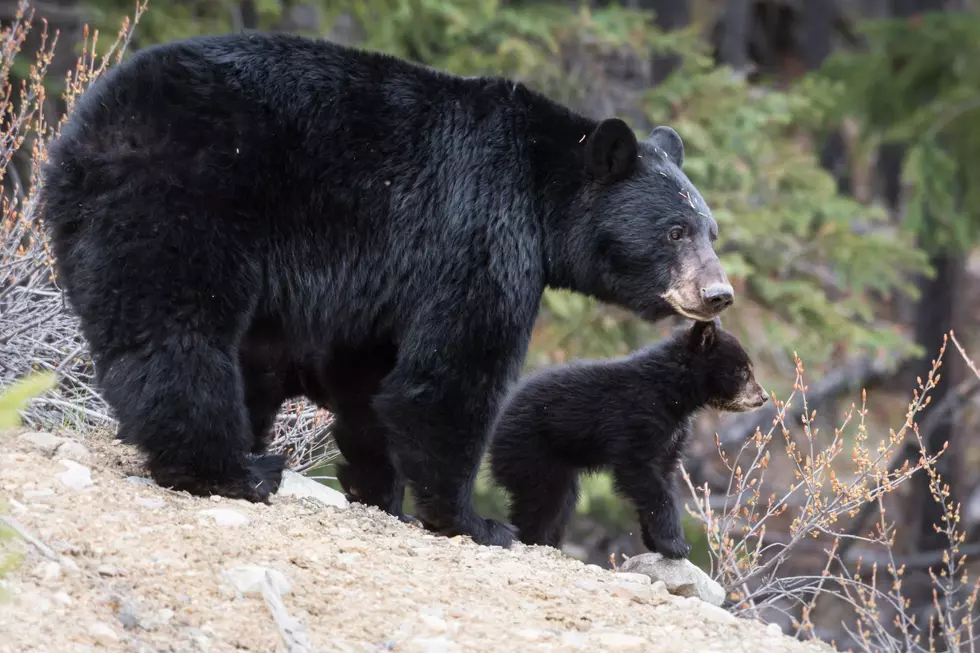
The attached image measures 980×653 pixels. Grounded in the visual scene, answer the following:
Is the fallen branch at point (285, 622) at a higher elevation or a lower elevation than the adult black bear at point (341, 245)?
lower

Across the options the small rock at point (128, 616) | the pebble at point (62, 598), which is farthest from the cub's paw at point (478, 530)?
the pebble at point (62, 598)

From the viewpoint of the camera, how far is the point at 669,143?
609cm

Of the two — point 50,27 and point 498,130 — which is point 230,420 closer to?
point 498,130

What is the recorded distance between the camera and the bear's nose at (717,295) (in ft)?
17.4

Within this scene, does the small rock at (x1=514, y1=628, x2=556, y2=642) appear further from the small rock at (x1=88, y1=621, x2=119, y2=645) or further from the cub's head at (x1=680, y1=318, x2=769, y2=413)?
the cub's head at (x1=680, y1=318, x2=769, y2=413)

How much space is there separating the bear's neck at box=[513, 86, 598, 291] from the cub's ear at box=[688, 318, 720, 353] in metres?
0.91

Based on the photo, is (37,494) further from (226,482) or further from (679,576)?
(679,576)

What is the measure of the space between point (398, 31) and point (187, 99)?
5.54 metres

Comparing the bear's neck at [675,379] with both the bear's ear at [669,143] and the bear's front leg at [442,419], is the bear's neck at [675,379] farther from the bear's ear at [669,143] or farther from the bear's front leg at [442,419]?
the bear's front leg at [442,419]

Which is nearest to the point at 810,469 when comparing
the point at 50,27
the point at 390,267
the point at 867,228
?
the point at 390,267

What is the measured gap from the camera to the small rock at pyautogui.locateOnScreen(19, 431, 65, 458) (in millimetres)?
4777

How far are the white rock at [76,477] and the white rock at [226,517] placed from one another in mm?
418

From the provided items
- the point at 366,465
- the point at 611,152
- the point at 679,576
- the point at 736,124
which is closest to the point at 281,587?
the point at 366,465

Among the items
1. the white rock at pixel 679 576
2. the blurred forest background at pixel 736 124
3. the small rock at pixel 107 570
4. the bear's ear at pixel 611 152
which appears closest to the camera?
the small rock at pixel 107 570
